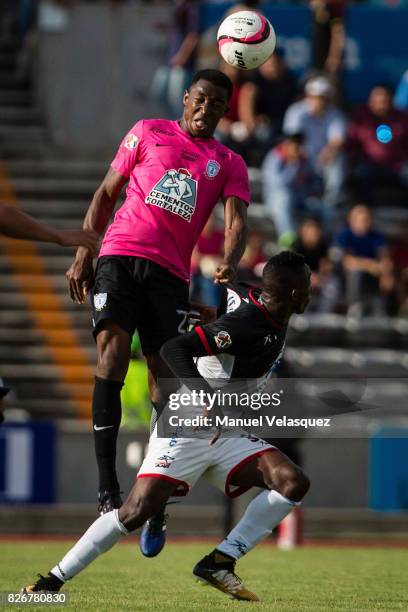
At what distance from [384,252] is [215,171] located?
7.55 meters

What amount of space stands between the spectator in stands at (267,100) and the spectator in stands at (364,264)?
68.2 inches

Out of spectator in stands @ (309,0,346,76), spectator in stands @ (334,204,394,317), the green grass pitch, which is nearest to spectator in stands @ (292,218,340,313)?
spectator in stands @ (334,204,394,317)

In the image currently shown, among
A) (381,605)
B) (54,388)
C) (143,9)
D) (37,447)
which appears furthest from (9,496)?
(143,9)

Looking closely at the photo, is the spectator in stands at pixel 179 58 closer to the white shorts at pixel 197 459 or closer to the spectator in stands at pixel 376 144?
the spectator in stands at pixel 376 144

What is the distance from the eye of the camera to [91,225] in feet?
27.6

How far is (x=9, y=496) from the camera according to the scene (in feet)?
44.0

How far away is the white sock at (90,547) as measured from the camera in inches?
284

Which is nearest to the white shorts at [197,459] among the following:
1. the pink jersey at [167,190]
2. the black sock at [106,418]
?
the black sock at [106,418]

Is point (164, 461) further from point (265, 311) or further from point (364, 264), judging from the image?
point (364, 264)

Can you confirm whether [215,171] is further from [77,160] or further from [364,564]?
[77,160]

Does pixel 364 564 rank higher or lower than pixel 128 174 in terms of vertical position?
lower

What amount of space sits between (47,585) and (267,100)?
10.9 metres

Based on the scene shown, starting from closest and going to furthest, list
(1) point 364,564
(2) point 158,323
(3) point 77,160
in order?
(2) point 158,323, (1) point 364,564, (3) point 77,160

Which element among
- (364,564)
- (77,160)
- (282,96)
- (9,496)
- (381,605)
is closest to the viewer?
(381,605)
